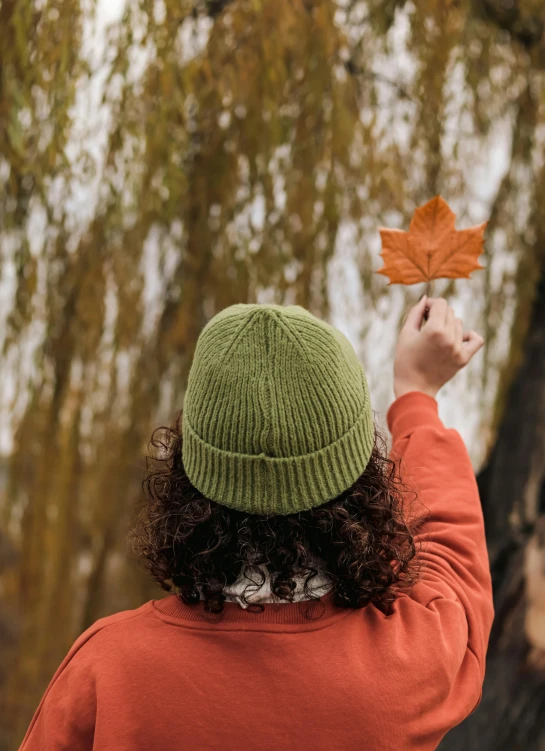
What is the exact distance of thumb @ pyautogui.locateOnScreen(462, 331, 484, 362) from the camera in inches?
44.9

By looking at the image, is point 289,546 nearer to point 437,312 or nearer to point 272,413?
point 272,413

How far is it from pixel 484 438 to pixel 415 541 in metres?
1.38

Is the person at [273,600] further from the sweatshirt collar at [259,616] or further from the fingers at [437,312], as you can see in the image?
the fingers at [437,312]

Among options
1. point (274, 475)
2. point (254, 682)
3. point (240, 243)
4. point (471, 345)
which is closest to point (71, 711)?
point (254, 682)

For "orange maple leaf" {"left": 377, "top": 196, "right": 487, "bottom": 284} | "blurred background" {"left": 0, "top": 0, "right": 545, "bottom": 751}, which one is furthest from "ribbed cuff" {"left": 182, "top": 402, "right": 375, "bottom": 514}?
"blurred background" {"left": 0, "top": 0, "right": 545, "bottom": 751}

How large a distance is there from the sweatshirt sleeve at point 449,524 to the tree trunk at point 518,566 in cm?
108

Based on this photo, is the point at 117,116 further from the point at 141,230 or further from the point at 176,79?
the point at 141,230

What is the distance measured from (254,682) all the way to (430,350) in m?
0.56

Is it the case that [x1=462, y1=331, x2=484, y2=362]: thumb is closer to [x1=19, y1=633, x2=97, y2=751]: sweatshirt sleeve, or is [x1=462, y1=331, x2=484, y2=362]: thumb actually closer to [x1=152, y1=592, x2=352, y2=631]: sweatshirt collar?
[x1=152, y1=592, x2=352, y2=631]: sweatshirt collar

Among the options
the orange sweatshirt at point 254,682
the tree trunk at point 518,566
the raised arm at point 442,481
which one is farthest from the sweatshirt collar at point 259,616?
the tree trunk at point 518,566

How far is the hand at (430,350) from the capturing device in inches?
43.6

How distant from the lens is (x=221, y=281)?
190cm

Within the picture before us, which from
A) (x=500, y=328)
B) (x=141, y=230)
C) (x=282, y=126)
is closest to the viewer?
(x=282, y=126)

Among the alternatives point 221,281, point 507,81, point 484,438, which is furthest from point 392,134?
point 484,438
